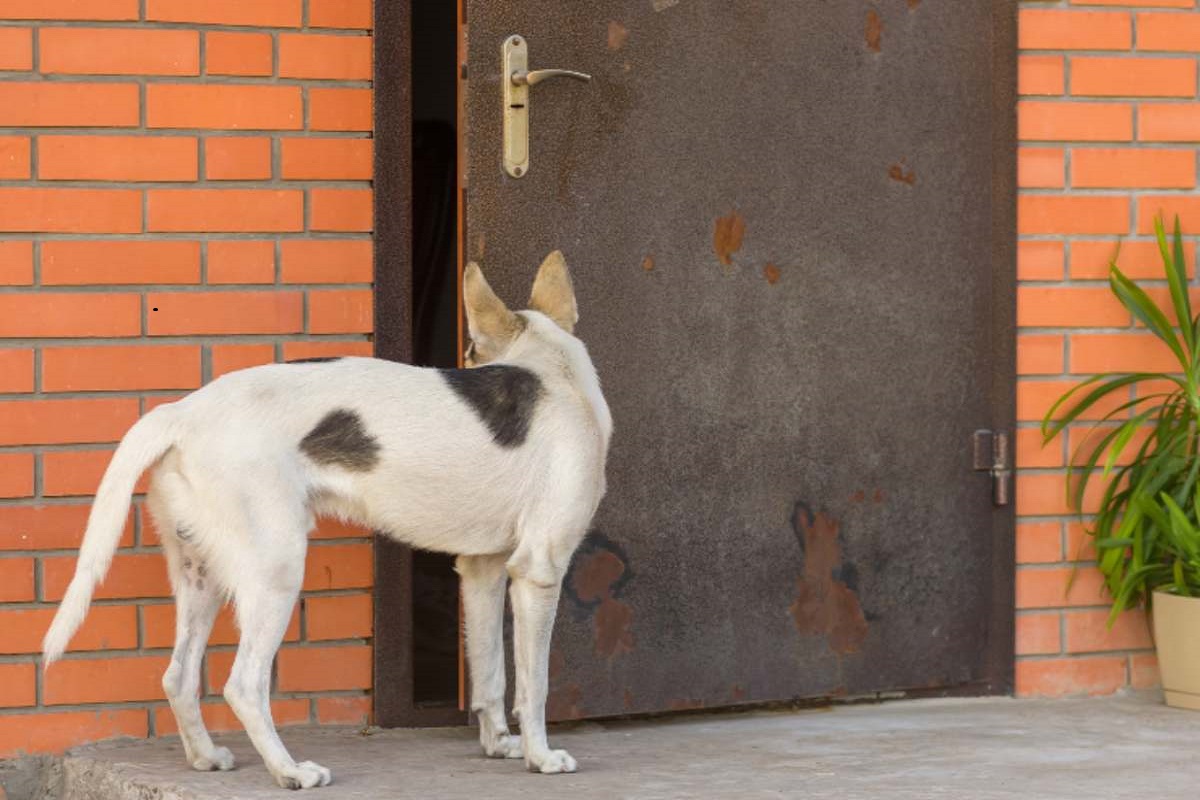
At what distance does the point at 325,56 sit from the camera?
424 cm

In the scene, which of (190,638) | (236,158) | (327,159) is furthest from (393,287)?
(190,638)

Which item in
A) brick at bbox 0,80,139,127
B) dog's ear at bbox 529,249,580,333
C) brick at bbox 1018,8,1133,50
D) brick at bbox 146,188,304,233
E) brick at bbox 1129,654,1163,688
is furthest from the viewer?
brick at bbox 1129,654,1163,688

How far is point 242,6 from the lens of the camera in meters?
4.17

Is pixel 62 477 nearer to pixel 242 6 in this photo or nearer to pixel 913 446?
pixel 242 6

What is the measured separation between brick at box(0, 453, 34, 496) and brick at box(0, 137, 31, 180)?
0.65 meters

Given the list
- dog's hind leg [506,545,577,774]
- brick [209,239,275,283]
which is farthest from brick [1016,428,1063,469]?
brick [209,239,275,283]

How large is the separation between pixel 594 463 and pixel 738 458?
2.44 feet

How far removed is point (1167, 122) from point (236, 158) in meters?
2.51

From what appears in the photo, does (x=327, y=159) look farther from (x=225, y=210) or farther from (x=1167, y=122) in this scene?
(x=1167, y=122)

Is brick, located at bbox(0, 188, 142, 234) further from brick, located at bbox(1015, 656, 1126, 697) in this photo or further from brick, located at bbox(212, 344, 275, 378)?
brick, located at bbox(1015, 656, 1126, 697)

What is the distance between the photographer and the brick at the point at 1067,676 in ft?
15.7

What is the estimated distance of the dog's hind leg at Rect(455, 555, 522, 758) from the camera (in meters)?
3.99

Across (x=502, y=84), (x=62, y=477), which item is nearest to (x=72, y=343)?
(x=62, y=477)

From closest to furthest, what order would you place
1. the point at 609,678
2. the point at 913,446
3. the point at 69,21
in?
the point at 69,21 < the point at 609,678 < the point at 913,446
